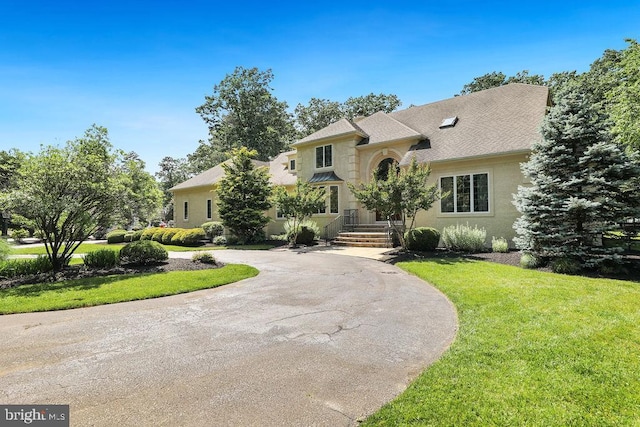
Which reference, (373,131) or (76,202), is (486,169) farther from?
(76,202)

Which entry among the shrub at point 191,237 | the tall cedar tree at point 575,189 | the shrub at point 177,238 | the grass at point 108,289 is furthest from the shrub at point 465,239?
the shrub at point 177,238

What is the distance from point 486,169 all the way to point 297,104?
33.1m

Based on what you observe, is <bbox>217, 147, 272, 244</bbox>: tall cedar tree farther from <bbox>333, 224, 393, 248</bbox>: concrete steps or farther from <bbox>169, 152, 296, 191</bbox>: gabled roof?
<bbox>333, 224, 393, 248</bbox>: concrete steps

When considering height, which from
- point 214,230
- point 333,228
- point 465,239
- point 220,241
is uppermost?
point 333,228

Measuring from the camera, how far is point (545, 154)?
9211mm

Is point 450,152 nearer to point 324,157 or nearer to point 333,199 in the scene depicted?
point 333,199

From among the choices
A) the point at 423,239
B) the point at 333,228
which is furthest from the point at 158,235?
the point at 423,239

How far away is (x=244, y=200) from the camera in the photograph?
1916cm

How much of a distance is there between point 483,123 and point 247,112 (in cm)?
3104

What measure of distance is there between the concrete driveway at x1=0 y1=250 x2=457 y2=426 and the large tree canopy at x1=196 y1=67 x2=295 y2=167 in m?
35.2

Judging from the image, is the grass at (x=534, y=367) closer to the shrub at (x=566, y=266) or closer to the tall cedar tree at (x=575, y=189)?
the shrub at (x=566, y=266)

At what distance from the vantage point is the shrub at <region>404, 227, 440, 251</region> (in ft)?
40.4

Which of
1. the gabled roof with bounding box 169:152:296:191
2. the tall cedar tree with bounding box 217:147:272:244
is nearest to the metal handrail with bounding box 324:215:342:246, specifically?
the tall cedar tree with bounding box 217:147:272:244

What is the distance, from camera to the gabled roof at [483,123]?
43.2 feet
